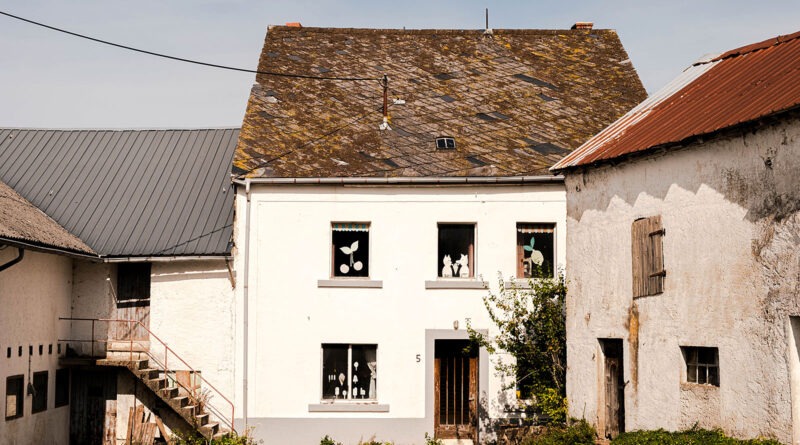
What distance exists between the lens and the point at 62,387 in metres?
23.8

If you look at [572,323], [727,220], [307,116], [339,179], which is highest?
[307,116]

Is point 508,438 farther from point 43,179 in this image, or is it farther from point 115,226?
point 43,179

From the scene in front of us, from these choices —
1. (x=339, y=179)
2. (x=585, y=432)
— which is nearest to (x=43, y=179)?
(x=339, y=179)

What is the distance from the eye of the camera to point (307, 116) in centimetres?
2555

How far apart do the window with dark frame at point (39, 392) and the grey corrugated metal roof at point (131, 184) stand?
317 centimetres

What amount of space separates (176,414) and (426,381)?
5801 mm

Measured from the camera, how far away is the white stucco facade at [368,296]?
22750mm

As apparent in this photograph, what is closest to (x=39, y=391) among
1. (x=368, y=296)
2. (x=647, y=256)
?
(x=368, y=296)

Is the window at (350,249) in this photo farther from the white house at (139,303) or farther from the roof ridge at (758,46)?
the roof ridge at (758,46)

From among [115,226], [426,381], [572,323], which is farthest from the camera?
[115,226]

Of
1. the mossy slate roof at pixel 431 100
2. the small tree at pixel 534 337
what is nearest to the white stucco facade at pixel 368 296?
the small tree at pixel 534 337

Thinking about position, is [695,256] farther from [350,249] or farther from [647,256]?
[350,249]

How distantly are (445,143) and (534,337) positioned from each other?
5.56m

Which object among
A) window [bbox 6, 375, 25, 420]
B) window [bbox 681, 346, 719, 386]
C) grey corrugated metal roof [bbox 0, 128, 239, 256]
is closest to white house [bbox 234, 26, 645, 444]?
grey corrugated metal roof [bbox 0, 128, 239, 256]
